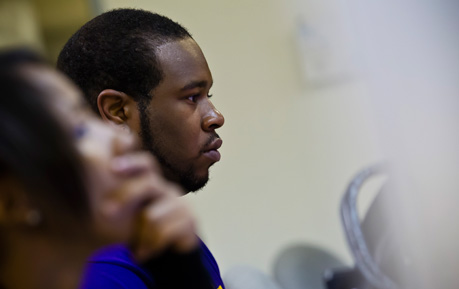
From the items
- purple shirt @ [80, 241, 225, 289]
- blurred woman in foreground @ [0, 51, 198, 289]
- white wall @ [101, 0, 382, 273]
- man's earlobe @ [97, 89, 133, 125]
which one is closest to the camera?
blurred woman in foreground @ [0, 51, 198, 289]

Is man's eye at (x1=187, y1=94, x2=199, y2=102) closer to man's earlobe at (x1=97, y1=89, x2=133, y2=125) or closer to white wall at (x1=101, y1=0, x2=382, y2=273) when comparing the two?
man's earlobe at (x1=97, y1=89, x2=133, y2=125)

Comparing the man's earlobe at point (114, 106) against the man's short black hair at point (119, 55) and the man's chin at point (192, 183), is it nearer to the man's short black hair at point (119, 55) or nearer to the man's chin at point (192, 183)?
the man's short black hair at point (119, 55)

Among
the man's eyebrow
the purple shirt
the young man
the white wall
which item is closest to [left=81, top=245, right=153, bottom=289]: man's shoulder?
the purple shirt

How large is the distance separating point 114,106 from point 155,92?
0.06m

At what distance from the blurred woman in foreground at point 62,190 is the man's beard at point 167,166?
18.6 inches

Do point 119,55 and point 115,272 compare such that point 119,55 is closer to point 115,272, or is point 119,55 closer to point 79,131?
point 115,272

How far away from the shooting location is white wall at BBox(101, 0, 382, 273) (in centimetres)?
227

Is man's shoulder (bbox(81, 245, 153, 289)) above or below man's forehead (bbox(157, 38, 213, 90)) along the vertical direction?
below

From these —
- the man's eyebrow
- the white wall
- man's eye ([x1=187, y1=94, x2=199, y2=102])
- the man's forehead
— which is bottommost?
the white wall

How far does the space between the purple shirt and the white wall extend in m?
1.52

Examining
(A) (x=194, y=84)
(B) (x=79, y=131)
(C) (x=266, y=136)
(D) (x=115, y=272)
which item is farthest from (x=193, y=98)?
(C) (x=266, y=136)

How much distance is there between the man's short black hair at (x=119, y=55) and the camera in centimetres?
87

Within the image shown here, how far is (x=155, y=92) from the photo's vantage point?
871mm

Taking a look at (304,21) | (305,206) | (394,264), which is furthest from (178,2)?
(394,264)
